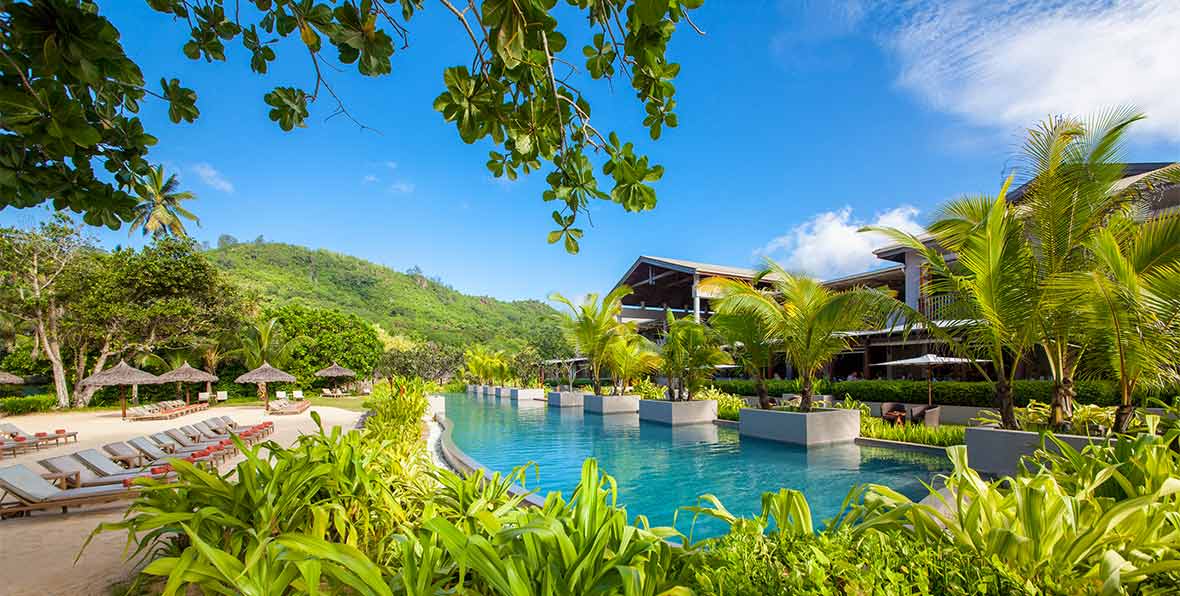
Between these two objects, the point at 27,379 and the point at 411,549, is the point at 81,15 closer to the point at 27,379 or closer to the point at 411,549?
the point at 411,549

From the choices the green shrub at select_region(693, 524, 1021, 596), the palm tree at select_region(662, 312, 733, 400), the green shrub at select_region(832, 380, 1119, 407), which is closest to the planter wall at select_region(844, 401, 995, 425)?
the green shrub at select_region(832, 380, 1119, 407)

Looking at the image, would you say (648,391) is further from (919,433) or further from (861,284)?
(919,433)

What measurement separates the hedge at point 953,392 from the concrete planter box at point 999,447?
3983 mm

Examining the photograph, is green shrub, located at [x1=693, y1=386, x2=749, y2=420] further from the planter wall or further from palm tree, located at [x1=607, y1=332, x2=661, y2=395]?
the planter wall

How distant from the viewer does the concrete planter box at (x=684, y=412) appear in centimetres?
1496

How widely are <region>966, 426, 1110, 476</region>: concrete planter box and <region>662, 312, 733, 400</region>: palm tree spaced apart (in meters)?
7.71

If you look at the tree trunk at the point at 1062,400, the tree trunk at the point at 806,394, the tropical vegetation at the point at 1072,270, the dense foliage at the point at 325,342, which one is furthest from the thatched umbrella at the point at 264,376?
the tree trunk at the point at 1062,400

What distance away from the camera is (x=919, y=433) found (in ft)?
34.2

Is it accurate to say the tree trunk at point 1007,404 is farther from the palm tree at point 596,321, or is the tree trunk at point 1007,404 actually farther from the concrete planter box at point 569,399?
the concrete planter box at point 569,399

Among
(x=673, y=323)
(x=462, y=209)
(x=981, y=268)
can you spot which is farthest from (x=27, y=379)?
(x=981, y=268)

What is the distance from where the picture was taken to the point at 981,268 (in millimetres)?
6625

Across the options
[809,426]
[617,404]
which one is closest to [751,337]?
[809,426]

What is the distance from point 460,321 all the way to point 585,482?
59.3m

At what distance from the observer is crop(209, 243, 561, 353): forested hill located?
47.9 metres
